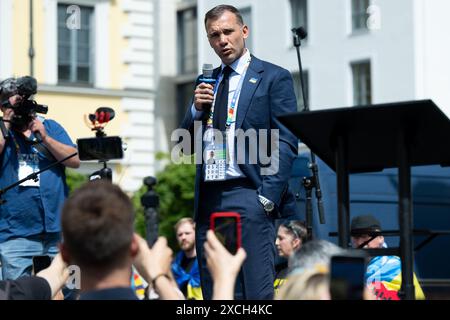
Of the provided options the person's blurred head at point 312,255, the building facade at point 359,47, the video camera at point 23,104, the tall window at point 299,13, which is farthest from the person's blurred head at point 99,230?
the tall window at point 299,13

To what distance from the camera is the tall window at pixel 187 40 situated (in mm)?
39031

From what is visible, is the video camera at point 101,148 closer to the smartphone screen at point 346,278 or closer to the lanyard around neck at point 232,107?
the lanyard around neck at point 232,107

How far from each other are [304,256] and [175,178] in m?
25.5

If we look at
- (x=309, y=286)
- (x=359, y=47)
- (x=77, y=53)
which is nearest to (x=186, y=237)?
(x=309, y=286)

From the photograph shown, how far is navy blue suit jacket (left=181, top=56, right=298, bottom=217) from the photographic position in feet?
20.8

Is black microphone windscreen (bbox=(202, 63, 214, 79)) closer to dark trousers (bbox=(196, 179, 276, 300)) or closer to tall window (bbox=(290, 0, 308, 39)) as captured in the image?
dark trousers (bbox=(196, 179, 276, 300))

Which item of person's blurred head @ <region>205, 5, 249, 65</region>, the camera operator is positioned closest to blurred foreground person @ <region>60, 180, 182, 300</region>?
person's blurred head @ <region>205, 5, 249, 65</region>

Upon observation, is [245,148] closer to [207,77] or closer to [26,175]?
[207,77]

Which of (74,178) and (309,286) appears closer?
(309,286)

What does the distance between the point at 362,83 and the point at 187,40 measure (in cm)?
1117

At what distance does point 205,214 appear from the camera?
6434 mm

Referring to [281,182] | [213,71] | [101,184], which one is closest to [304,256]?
[101,184]

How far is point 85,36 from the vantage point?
28.1 meters
